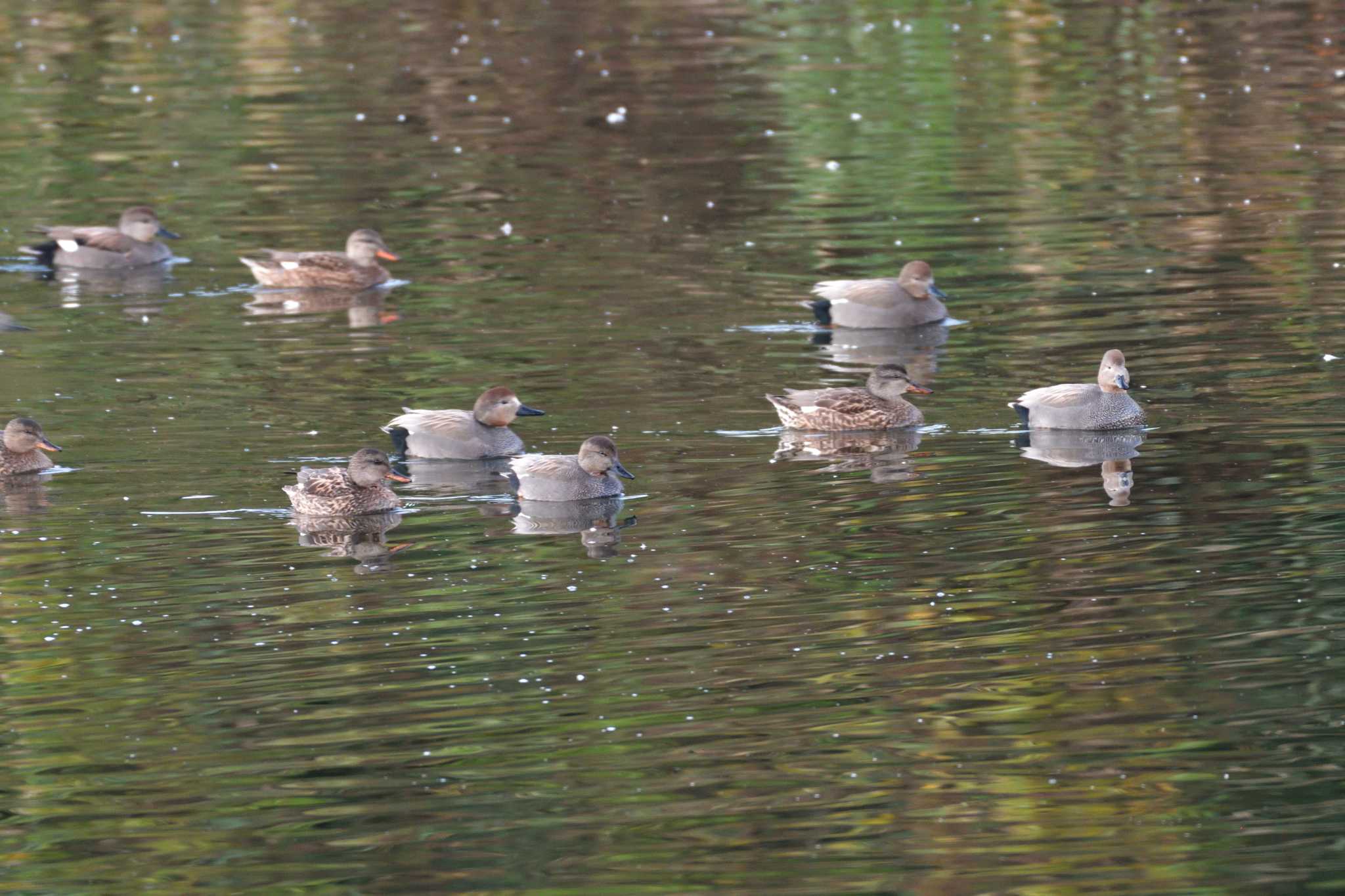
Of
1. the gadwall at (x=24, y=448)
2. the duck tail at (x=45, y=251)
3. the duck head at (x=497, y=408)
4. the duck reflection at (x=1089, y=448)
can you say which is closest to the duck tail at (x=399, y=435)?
the duck head at (x=497, y=408)

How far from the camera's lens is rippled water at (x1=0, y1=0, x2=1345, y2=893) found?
29.7ft

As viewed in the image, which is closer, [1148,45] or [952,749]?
[952,749]

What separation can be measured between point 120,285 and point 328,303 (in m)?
2.48

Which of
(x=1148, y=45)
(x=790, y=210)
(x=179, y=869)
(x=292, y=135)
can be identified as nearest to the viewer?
(x=179, y=869)

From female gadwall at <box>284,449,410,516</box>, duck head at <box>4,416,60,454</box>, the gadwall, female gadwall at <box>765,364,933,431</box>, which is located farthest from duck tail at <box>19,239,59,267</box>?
female gadwall at <box>765,364,933,431</box>

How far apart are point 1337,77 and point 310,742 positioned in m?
26.1

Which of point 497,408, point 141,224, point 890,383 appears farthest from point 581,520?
point 141,224

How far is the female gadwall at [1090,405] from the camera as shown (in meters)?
15.3

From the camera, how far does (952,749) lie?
969 centimetres

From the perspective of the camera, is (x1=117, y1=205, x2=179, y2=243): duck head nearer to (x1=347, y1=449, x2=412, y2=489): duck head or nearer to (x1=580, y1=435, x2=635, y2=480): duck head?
(x1=347, y1=449, x2=412, y2=489): duck head

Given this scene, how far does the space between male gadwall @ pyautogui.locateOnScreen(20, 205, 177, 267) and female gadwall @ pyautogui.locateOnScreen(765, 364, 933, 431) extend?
9.59 metres

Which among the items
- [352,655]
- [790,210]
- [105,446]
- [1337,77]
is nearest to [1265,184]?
[790,210]

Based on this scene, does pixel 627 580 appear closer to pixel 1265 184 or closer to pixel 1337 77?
pixel 1265 184

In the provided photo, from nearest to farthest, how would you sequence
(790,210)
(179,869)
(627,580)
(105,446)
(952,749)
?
(179,869) → (952,749) → (627,580) → (105,446) → (790,210)
